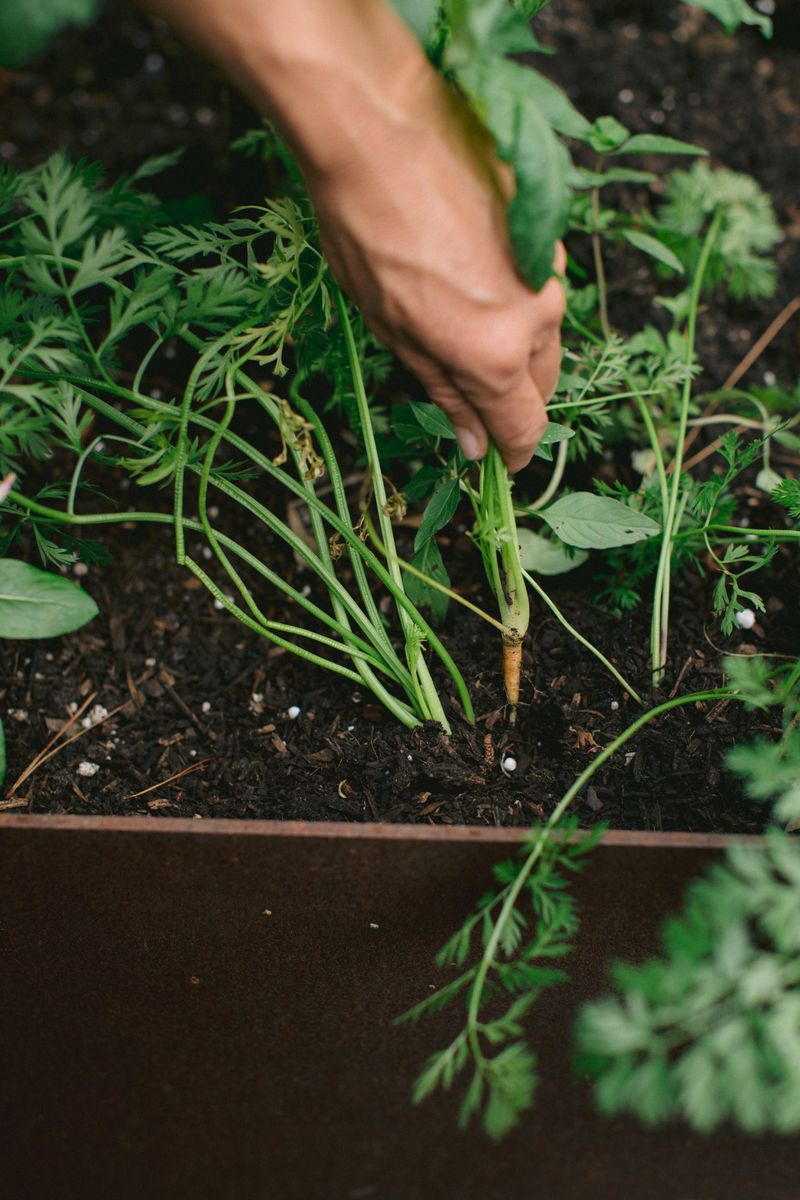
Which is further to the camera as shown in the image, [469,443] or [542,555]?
[542,555]

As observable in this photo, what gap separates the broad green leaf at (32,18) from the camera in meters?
0.44

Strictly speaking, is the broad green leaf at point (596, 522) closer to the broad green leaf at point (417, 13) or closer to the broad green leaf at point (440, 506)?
the broad green leaf at point (440, 506)

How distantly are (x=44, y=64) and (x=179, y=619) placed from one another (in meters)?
0.99

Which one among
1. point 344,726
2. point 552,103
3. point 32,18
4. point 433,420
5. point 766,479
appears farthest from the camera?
point 766,479

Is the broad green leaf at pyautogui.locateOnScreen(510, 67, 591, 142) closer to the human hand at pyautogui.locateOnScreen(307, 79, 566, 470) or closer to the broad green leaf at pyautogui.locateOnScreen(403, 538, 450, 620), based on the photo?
the human hand at pyautogui.locateOnScreen(307, 79, 566, 470)

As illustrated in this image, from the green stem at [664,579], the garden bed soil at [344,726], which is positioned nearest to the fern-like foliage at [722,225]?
the green stem at [664,579]

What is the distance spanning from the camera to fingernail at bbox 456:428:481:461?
655 mm

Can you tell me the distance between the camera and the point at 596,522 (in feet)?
2.59

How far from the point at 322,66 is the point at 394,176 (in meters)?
0.07

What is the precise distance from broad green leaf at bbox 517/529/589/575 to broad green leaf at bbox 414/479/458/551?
14 centimetres

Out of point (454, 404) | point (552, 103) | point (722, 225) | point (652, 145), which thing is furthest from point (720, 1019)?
point (722, 225)

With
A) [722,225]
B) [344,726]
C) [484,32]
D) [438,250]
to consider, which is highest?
[484,32]

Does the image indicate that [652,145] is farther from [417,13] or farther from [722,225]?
[417,13]

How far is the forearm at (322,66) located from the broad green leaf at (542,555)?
45 cm
